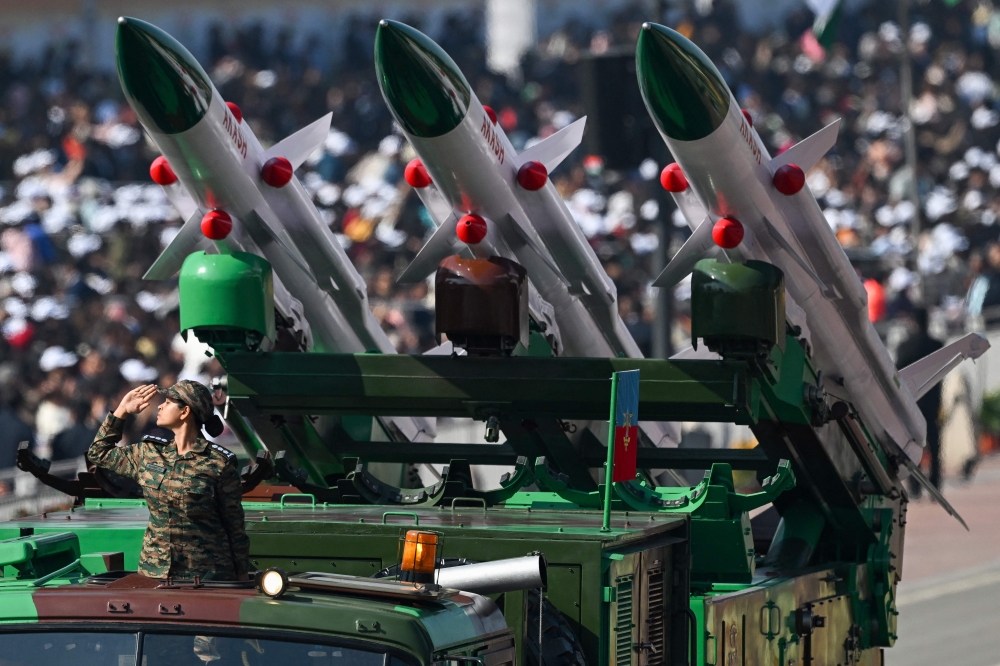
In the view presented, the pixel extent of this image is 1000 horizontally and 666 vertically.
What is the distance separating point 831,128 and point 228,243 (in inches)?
126

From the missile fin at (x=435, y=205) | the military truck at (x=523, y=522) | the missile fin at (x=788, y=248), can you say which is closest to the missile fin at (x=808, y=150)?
the missile fin at (x=788, y=248)

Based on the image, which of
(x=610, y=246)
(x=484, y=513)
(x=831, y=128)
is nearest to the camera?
(x=484, y=513)

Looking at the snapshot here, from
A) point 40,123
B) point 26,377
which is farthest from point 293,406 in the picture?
point 40,123

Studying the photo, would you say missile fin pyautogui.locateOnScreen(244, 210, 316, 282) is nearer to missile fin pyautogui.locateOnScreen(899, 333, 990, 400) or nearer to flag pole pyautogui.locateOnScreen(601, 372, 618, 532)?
missile fin pyautogui.locateOnScreen(899, 333, 990, 400)

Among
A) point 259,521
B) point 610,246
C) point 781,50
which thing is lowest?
point 259,521

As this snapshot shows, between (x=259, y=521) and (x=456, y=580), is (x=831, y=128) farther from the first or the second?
(x=456, y=580)

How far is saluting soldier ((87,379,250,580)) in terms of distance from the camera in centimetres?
503

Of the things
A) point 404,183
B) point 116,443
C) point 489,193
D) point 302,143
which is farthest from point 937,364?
point 404,183

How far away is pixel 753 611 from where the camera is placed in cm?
680

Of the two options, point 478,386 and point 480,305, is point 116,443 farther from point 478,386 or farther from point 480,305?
point 480,305

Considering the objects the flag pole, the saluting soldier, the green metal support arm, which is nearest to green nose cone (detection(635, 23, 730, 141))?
the green metal support arm

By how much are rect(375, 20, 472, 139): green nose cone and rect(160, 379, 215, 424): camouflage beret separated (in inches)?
156

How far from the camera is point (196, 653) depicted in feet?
13.8

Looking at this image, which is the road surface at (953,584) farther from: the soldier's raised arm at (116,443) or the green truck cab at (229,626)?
the green truck cab at (229,626)
